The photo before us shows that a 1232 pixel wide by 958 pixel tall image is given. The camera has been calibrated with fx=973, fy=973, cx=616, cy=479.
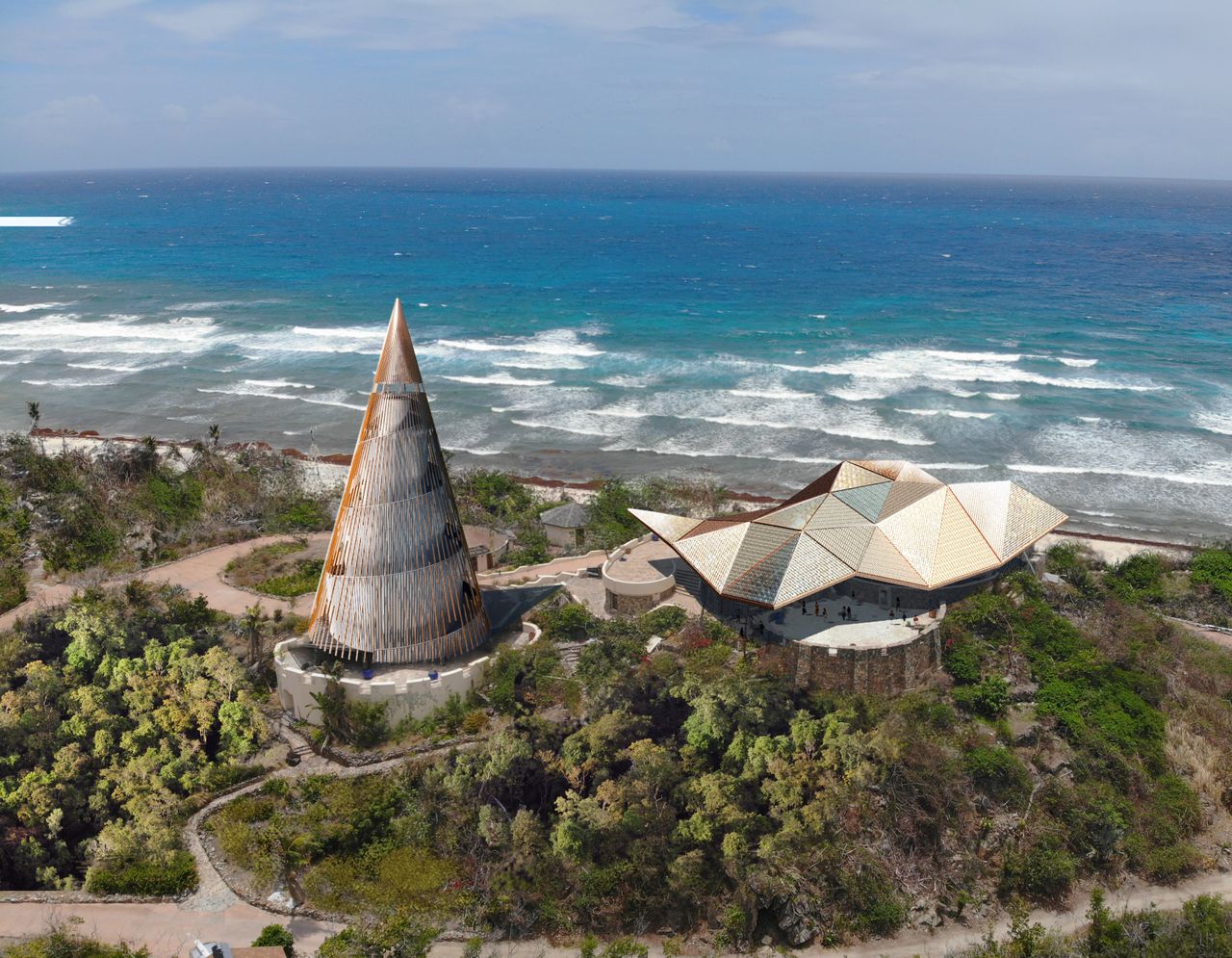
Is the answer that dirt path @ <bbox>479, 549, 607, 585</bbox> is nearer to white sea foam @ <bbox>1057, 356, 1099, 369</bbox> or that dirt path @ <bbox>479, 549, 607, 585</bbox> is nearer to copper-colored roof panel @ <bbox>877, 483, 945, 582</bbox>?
copper-colored roof panel @ <bbox>877, 483, 945, 582</bbox>

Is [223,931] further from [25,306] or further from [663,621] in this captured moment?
[25,306]

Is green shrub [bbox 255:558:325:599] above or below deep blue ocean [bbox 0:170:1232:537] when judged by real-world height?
below

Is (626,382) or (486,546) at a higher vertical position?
(626,382)

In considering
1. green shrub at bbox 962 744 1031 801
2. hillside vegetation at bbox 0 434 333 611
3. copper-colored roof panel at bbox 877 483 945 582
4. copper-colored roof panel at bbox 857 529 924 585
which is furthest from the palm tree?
green shrub at bbox 962 744 1031 801

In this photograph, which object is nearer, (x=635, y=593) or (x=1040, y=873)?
(x=1040, y=873)

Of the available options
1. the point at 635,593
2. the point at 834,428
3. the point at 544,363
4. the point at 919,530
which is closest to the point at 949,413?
the point at 834,428
